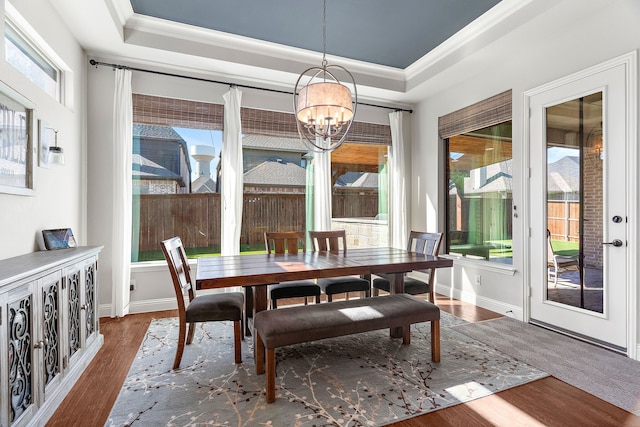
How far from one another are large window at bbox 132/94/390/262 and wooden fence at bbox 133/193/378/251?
0.03 feet

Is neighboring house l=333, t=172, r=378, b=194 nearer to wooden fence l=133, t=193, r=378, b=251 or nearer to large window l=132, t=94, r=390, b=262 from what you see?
large window l=132, t=94, r=390, b=262

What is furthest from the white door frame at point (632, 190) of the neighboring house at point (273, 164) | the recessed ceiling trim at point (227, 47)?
the neighboring house at point (273, 164)

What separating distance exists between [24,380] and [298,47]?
148 inches

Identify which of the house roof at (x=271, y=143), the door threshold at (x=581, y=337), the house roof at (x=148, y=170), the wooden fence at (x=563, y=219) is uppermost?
the house roof at (x=271, y=143)

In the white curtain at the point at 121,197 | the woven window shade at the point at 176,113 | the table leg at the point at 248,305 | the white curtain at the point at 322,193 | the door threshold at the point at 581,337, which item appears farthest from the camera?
the white curtain at the point at 322,193

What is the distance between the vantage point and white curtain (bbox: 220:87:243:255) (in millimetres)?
3922

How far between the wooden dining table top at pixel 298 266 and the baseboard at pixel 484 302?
4.45 feet

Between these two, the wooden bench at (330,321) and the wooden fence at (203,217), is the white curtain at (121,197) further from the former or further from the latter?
the wooden bench at (330,321)

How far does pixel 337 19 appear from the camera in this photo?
3.22 meters

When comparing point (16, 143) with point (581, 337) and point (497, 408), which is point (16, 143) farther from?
point (581, 337)

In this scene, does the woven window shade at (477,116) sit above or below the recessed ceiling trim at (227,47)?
below

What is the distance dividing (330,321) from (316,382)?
441mm

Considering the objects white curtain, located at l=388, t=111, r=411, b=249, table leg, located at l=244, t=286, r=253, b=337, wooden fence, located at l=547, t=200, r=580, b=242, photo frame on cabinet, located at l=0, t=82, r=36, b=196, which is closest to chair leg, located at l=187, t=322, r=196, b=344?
table leg, located at l=244, t=286, r=253, b=337

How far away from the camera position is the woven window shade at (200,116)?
12.1 feet
